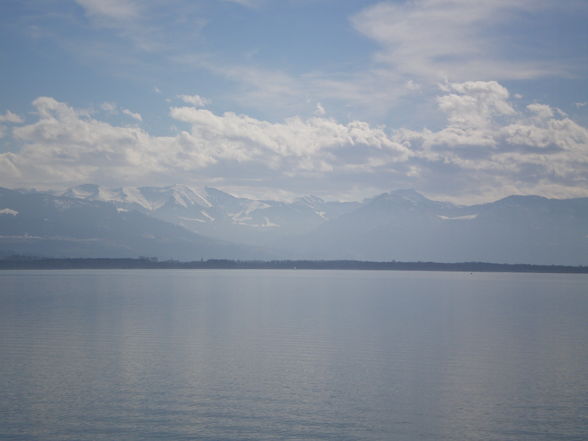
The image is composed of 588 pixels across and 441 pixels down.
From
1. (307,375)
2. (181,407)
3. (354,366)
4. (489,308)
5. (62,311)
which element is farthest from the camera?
(489,308)

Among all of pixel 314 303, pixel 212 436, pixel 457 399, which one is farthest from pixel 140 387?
pixel 314 303

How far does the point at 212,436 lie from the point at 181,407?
4.91 metres

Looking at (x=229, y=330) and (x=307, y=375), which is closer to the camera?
(x=307, y=375)

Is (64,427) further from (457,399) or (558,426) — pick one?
(558,426)

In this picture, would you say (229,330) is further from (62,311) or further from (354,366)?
(62,311)

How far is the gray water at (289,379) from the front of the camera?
1121 inches

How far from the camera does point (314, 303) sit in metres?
101

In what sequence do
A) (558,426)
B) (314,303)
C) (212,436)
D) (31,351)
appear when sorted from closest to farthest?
1. (212,436)
2. (558,426)
3. (31,351)
4. (314,303)

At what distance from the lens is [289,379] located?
38250 mm

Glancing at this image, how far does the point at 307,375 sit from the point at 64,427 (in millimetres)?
16597

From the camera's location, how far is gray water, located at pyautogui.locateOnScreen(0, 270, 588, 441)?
1121 inches

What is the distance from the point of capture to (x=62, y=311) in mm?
79562

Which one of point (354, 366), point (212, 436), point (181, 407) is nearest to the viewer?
point (212, 436)

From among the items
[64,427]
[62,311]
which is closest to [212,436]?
[64,427]
